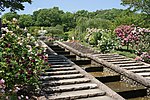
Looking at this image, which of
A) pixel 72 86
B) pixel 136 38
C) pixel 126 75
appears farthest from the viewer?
pixel 136 38

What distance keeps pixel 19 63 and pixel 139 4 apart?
22875 mm

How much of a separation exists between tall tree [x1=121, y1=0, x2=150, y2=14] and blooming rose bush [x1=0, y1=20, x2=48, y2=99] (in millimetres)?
21699

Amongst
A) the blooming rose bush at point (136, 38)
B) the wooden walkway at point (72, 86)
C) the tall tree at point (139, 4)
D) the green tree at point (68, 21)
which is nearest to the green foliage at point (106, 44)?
the blooming rose bush at point (136, 38)

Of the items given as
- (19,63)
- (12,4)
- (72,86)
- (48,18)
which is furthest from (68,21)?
(19,63)

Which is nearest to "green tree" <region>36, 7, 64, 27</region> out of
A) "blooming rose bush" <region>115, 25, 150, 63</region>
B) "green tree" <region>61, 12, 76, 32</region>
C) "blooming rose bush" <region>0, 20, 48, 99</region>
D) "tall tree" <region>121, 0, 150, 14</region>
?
"green tree" <region>61, 12, 76, 32</region>

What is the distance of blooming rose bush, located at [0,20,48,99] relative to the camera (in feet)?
18.4

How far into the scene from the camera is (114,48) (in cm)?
1459

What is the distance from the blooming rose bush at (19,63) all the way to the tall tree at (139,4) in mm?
21699

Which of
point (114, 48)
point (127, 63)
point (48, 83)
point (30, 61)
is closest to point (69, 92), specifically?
point (48, 83)

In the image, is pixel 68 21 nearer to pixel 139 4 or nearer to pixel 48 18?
pixel 48 18

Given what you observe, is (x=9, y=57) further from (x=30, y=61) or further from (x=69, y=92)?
(x=69, y=92)

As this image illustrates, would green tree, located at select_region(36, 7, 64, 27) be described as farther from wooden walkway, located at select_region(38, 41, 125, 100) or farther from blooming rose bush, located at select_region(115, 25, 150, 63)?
wooden walkway, located at select_region(38, 41, 125, 100)

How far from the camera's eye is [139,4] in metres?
26.8

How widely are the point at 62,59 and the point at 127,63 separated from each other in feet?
9.01
